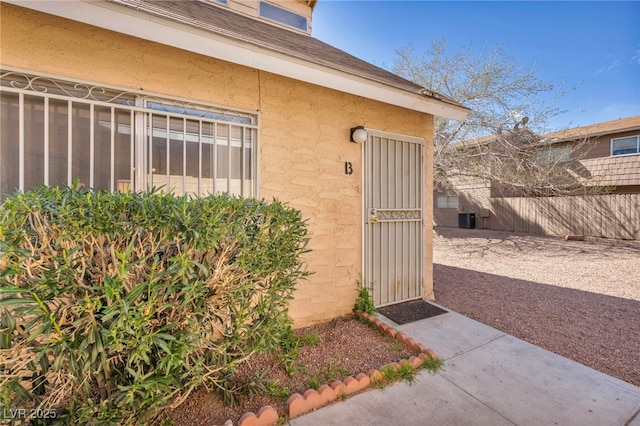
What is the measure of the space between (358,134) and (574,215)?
14021 mm

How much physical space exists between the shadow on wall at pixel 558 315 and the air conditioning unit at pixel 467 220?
36.5 ft

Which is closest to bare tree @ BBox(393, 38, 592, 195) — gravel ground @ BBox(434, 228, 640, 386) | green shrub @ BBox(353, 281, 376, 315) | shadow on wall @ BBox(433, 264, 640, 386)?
gravel ground @ BBox(434, 228, 640, 386)

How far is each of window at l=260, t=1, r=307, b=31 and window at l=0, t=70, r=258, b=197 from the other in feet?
10.4

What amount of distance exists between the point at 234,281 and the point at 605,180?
728 inches

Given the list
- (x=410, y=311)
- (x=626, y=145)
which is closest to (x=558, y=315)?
(x=410, y=311)

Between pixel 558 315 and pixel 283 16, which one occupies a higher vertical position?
pixel 283 16

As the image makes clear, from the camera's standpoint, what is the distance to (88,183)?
2408 mm

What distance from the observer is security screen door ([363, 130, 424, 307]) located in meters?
3.93

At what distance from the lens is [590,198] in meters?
11.7

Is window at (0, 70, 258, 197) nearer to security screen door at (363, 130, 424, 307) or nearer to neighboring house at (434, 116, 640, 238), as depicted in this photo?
security screen door at (363, 130, 424, 307)

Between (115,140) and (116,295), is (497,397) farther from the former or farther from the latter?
(115,140)

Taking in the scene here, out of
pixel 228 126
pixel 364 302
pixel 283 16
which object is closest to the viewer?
pixel 228 126

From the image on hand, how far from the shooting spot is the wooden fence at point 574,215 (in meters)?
10.8

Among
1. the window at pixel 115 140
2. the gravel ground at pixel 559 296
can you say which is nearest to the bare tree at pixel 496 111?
the gravel ground at pixel 559 296
